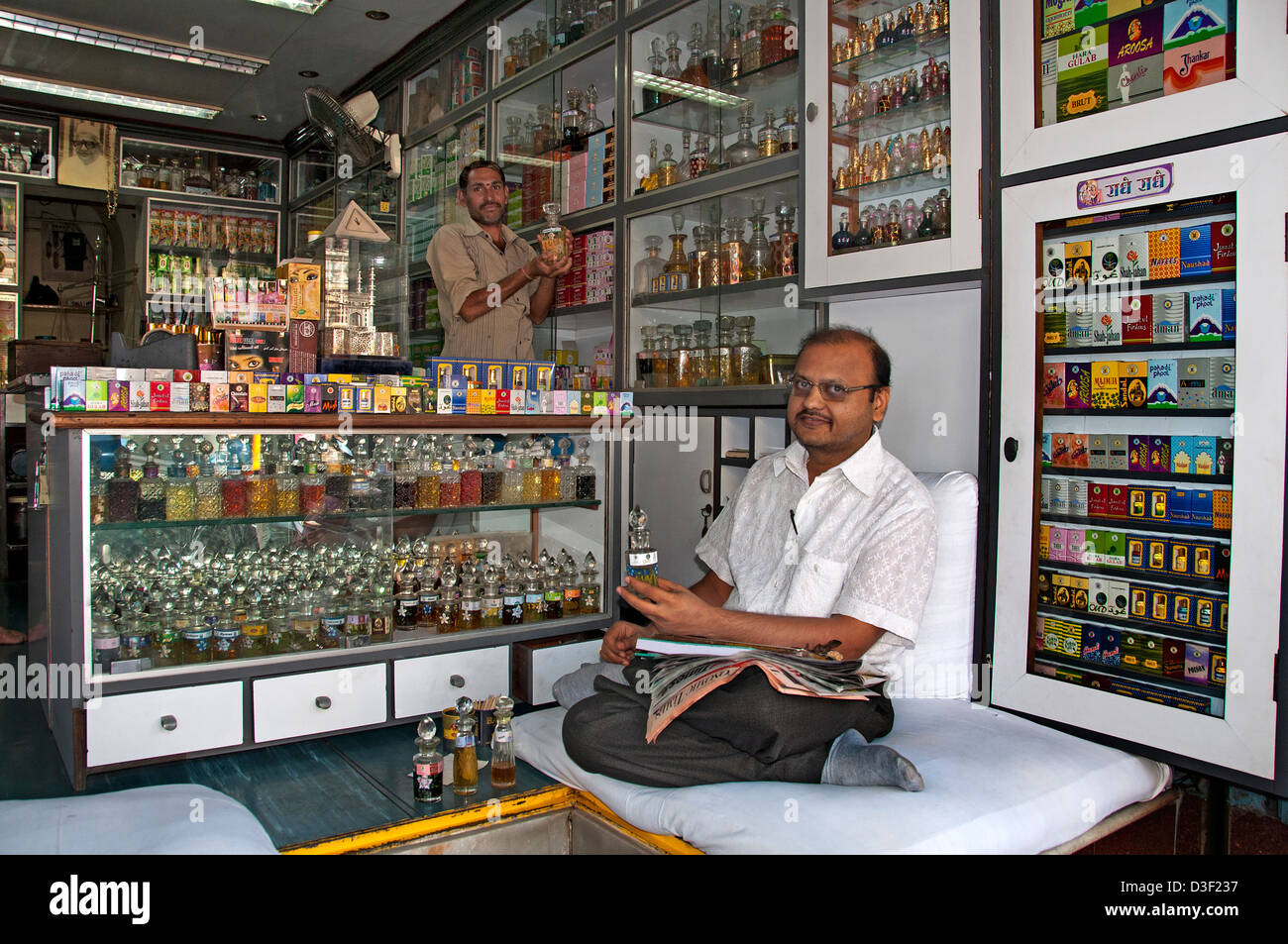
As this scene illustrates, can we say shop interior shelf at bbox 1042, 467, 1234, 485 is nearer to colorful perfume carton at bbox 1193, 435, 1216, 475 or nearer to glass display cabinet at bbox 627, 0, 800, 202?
colorful perfume carton at bbox 1193, 435, 1216, 475

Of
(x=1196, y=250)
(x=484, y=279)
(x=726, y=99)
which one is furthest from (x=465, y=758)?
(x=726, y=99)

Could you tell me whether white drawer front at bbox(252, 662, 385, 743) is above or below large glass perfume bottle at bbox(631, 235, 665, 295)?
below

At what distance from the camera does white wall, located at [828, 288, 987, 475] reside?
9.68 ft

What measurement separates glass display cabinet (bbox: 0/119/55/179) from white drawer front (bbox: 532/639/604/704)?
6225 mm

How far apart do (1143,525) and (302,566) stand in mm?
2327

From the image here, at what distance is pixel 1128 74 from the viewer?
2.38 metres

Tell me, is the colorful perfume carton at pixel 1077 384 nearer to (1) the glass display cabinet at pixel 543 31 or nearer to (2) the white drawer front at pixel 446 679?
(2) the white drawer front at pixel 446 679

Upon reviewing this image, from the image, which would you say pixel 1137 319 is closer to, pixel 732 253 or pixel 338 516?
pixel 732 253

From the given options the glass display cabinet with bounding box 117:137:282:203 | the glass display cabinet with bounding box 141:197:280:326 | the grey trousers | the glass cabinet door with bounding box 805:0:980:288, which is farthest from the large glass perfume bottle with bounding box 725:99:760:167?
the glass display cabinet with bounding box 117:137:282:203

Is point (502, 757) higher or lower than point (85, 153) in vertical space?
lower

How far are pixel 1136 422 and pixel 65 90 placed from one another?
7238mm

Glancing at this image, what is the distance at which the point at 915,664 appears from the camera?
2424 mm

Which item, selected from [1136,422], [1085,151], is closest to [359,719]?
[1136,422]
